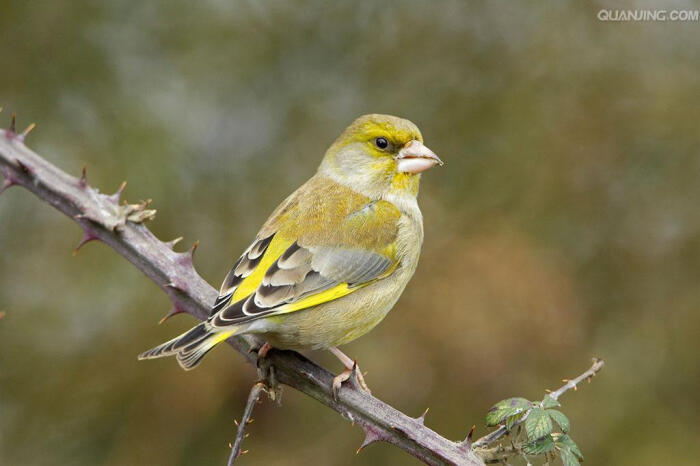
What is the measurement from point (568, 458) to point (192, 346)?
1.57m

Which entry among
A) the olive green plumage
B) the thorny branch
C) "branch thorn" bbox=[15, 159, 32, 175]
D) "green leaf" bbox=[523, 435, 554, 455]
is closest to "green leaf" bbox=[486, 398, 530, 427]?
"green leaf" bbox=[523, 435, 554, 455]

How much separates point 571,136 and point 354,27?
190 centimetres

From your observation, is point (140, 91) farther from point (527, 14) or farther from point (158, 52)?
point (527, 14)

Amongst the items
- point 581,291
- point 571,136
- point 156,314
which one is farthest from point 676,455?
point 156,314

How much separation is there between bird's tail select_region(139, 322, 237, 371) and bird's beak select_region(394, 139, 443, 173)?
164 cm

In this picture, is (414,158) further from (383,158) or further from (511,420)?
(511,420)

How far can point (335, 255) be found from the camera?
173 inches

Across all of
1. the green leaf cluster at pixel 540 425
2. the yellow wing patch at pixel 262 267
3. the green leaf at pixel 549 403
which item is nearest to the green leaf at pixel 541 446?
the green leaf cluster at pixel 540 425

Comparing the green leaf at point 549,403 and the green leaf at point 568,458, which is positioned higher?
the green leaf at point 549,403

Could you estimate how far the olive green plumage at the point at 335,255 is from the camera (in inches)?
155

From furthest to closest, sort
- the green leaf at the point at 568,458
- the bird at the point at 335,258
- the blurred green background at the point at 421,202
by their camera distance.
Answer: the blurred green background at the point at 421,202 < the bird at the point at 335,258 < the green leaf at the point at 568,458

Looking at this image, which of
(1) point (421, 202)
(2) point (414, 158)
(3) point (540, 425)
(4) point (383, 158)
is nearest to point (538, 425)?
(3) point (540, 425)

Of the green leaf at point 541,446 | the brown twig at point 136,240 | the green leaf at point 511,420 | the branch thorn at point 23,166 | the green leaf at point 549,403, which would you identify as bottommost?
the green leaf at point 541,446

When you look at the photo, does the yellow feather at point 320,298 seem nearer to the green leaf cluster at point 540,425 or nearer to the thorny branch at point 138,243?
the thorny branch at point 138,243
